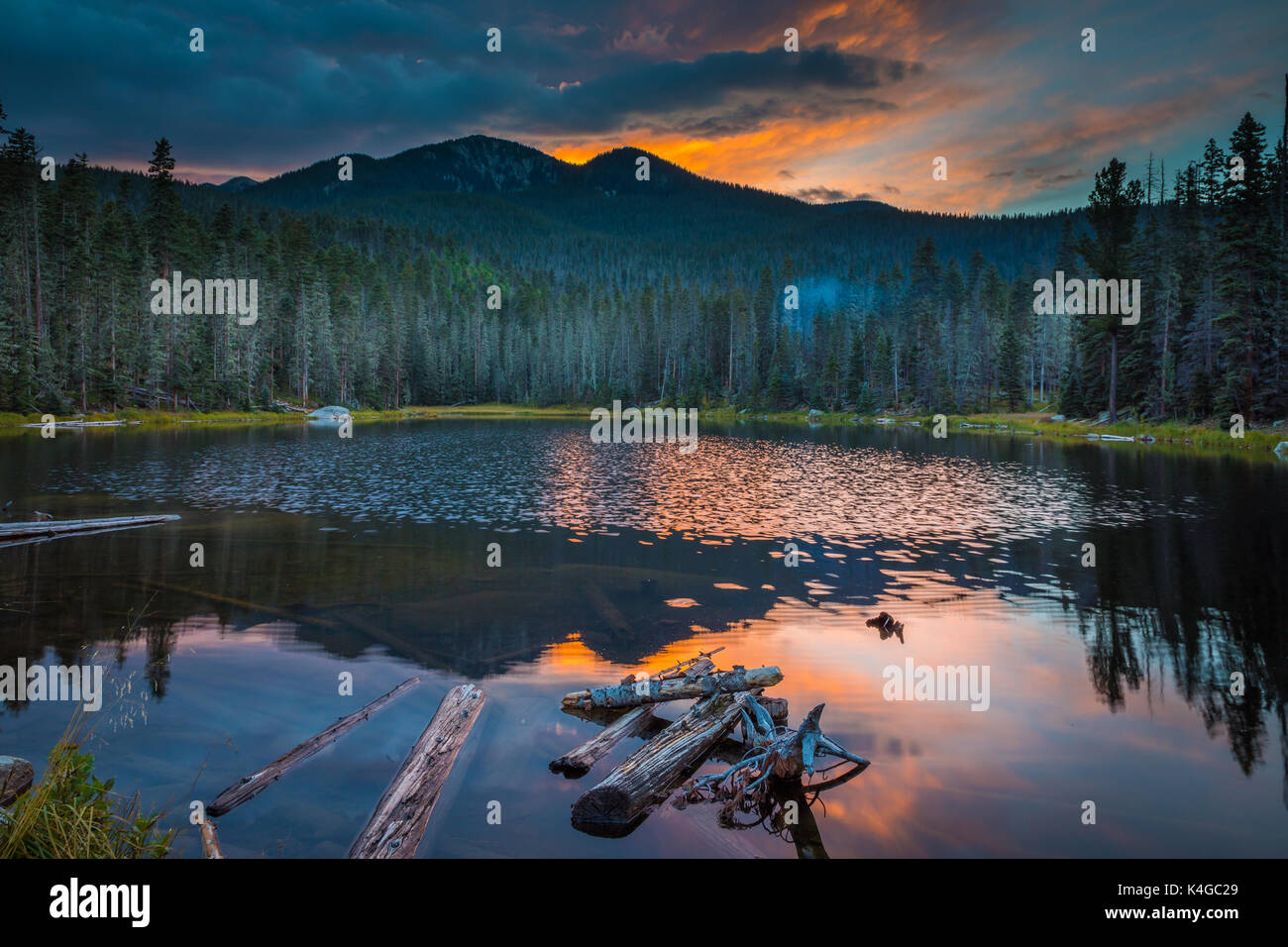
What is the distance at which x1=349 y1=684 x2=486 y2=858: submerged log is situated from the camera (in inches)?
254

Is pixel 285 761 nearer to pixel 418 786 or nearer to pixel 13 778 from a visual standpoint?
pixel 418 786

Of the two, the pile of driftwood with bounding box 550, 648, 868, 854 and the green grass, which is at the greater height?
the green grass

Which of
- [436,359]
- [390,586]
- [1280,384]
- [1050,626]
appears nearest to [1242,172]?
[1280,384]

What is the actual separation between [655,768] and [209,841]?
4.21 metres

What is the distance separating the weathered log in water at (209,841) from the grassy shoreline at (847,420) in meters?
55.8

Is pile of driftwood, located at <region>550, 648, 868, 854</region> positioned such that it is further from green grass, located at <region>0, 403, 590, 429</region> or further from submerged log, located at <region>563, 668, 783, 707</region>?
green grass, located at <region>0, 403, 590, 429</region>

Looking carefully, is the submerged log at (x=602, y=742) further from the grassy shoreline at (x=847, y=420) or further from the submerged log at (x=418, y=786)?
the grassy shoreline at (x=847, y=420)

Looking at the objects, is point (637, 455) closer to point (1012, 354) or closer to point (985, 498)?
point (985, 498)

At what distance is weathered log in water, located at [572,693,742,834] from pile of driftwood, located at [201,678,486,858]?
5.26 ft

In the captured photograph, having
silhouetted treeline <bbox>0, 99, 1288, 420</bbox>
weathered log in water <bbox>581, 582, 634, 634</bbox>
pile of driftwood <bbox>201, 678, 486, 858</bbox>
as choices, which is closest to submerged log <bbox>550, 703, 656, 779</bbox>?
pile of driftwood <bbox>201, 678, 486, 858</bbox>

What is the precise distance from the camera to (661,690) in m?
9.76

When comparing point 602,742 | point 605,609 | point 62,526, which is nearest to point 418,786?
point 602,742

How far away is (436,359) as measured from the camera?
14012cm
